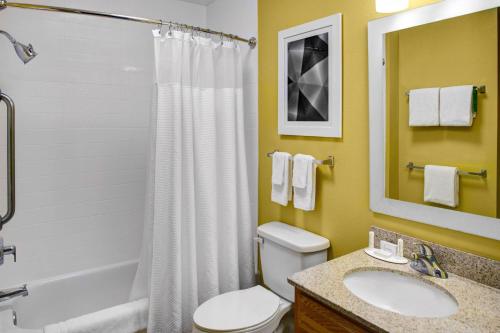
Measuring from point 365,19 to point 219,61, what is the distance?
948 millimetres

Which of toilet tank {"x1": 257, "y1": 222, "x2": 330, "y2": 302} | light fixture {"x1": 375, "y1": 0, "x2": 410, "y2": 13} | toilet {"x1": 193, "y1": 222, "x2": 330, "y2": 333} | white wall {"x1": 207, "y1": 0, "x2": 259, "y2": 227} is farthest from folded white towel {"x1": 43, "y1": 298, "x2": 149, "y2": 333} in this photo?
light fixture {"x1": 375, "y1": 0, "x2": 410, "y2": 13}

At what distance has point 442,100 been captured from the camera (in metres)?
1.47

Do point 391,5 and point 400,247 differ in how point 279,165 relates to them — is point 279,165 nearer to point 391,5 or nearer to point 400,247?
point 400,247

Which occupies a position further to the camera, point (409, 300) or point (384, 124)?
point (384, 124)

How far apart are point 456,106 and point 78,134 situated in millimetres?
2380

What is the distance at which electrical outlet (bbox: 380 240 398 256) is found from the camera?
167cm

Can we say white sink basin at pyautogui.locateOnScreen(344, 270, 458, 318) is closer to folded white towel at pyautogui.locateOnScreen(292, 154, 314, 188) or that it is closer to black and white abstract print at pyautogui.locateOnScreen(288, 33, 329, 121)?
folded white towel at pyautogui.locateOnScreen(292, 154, 314, 188)

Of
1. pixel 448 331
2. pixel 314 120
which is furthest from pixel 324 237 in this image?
pixel 448 331

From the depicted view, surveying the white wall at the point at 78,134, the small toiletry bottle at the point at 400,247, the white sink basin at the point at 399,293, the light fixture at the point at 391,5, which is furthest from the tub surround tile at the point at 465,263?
the white wall at the point at 78,134

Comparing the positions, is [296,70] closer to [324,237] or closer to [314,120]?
[314,120]

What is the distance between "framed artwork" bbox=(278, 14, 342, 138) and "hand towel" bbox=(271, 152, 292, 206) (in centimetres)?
18

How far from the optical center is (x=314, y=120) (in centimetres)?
209

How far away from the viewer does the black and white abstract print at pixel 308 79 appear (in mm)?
2012

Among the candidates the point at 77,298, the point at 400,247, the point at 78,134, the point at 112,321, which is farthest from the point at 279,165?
the point at 77,298
